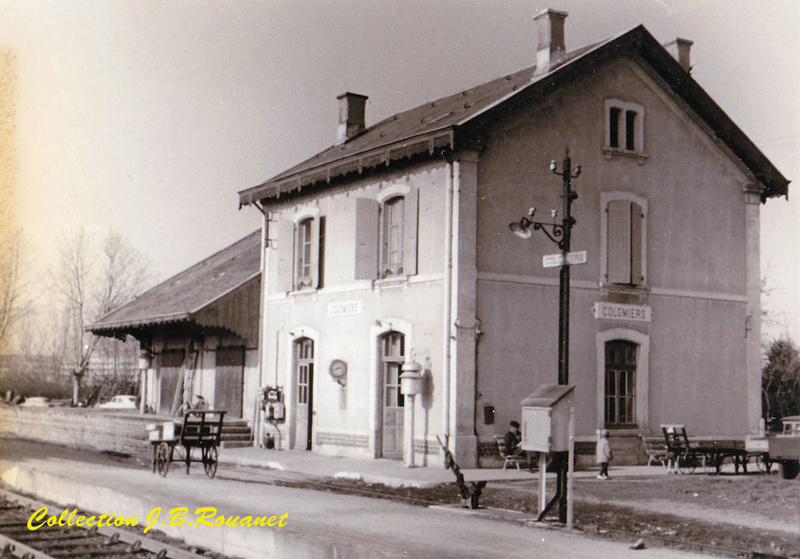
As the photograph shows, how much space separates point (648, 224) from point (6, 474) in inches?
525

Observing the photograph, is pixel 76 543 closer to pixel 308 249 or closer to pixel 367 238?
pixel 367 238

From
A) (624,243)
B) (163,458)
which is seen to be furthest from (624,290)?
(163,458)

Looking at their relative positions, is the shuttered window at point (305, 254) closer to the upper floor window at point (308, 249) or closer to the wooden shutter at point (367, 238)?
the upper floor window at point (308, 249)

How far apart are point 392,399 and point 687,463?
232 inches

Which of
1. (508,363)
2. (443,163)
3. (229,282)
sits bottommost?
(508,363)

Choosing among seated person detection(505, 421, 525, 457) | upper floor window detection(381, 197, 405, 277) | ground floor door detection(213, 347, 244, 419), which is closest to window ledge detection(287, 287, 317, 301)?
upper floor window detection(381, 197, 405, 277)

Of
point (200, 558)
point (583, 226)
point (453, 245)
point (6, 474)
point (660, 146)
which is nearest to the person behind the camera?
point (200, 558)

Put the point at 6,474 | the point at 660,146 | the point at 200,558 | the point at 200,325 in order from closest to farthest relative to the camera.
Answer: the point at 200,558
the point at 6,474
the point at 660,146
the point at 200,325

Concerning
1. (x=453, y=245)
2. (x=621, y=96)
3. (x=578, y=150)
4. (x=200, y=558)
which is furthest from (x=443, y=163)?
(x=200, y=558)

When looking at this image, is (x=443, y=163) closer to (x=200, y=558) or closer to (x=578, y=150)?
(x=578, y=150)

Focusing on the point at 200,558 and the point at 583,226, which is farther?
the point at 583,226

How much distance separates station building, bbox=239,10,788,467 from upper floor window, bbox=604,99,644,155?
42 millimetres

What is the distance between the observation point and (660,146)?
793 inches

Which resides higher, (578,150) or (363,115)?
(363,115)
